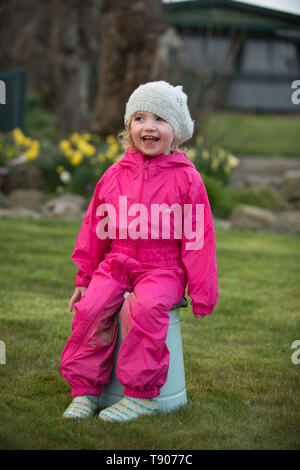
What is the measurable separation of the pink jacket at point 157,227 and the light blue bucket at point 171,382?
12cm

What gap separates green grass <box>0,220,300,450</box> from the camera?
2.53m

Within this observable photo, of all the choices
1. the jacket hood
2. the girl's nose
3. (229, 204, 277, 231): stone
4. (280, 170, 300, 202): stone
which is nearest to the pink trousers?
the jacket hood

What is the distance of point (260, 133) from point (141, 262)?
14474mm

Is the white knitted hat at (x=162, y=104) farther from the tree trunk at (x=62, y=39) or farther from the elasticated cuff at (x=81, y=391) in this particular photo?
the tree trunk at (x=62, y=39)

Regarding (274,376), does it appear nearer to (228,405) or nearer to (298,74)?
(228,405)

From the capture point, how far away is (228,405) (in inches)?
116

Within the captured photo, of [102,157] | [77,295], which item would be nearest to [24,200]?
[102,157]

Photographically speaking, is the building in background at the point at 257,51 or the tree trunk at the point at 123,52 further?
the building in background at the point at 257,51

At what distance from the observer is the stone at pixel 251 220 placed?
24.8 ft

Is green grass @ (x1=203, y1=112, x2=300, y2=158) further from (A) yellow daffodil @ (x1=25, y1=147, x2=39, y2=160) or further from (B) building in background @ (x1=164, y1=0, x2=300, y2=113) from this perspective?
(A) yellow daffodil @ (x1=25, y1=147, x2=39, y2=160)

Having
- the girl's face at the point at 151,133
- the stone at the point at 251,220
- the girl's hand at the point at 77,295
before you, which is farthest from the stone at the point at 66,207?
the girl's face at the point at 151,133

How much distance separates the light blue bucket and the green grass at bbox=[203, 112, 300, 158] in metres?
7.93

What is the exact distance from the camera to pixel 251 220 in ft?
24.9

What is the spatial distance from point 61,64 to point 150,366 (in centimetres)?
1286
